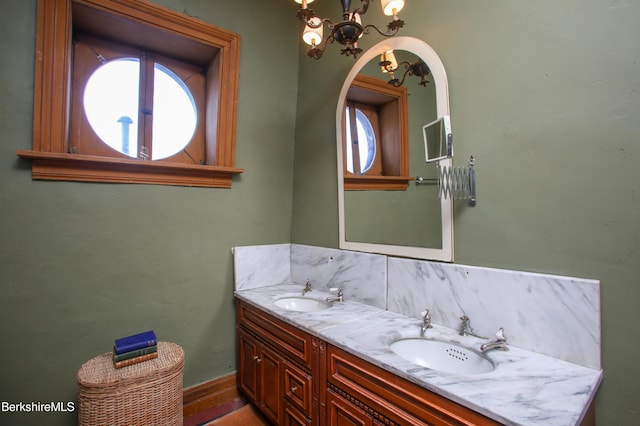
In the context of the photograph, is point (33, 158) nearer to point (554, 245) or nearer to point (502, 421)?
point (502, 421)

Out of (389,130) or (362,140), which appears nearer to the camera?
(389,130)

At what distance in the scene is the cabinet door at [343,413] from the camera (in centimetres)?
111

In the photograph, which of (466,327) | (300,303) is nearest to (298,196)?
(300,303)

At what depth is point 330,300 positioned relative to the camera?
5.96ft

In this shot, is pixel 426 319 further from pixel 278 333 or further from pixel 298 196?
pixel 298 196

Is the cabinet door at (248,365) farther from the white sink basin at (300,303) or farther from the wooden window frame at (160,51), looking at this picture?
the wooden window frame at (160,51)

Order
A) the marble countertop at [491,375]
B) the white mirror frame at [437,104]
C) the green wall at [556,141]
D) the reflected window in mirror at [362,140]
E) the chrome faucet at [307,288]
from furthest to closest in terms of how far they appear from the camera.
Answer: the chrome faucet at [307,288], the reflected window in mirror at [362,140], the white mirror frame at [437,104], the green wall at [556,141], the marble countertop at [491,375]

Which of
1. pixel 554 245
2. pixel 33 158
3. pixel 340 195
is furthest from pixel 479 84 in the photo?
pixel 33 158

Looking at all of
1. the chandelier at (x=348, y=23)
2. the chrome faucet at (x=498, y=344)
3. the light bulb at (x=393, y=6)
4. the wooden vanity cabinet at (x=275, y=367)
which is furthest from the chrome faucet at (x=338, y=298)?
the light bulb at (x=393, y=6)

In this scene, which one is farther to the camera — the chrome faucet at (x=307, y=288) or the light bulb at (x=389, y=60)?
the chrome faucet at (x=307, y=288)

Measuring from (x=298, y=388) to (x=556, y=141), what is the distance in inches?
59.3

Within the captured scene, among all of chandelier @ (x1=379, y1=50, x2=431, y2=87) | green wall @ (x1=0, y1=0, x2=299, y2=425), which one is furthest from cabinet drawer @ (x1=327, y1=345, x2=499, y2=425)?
chandelier @ (x1=379, y1=50, x2=431, y2=87)

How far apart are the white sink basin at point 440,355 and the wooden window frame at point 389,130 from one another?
747 mm

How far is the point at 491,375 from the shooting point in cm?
95
